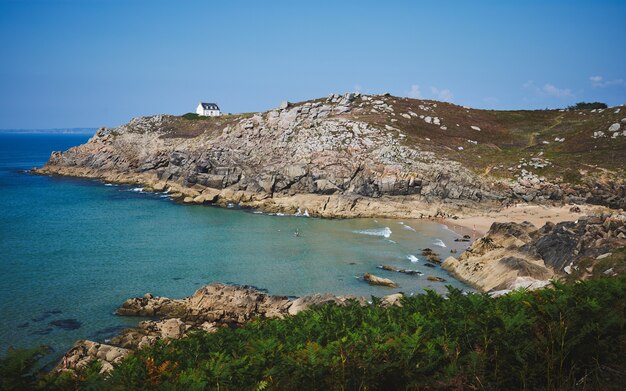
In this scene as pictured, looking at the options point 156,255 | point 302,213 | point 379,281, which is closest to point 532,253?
point 379,281

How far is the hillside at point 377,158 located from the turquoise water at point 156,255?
24.4 ft

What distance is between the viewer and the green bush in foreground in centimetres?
799

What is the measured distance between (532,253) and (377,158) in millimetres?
38761

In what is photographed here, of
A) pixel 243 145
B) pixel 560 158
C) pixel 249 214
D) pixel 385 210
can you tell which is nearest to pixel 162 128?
pixel 243 145

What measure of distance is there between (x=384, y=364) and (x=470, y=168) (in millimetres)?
64980

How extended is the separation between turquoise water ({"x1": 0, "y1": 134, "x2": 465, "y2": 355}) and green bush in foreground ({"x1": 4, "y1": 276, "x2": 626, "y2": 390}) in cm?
1721

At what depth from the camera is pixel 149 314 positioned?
26.6 metres

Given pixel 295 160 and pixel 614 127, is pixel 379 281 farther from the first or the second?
pixel 614 127

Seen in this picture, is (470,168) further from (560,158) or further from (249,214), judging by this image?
(249,214)

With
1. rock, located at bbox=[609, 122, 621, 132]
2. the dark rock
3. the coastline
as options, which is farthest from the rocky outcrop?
rock, located at bbox=[609, 122, 621, 132]

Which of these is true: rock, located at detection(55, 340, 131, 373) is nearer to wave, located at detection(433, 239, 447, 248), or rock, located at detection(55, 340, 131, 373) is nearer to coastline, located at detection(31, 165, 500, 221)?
wave, located at detection(433, 239, 447, 248)

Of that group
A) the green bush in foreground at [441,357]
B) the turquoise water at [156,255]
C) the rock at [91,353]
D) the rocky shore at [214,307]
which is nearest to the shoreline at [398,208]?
the turquoise water at [156,255]

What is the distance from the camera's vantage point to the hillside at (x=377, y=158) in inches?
2472

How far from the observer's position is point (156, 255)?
4059cm
